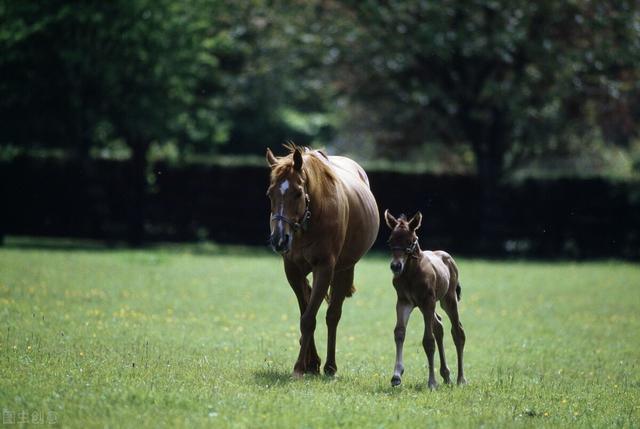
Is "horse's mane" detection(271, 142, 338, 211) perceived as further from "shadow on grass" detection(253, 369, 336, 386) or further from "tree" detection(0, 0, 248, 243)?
"tree" detection(0, 0, 248, 243)

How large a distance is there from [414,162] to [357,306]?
3256 centimetres

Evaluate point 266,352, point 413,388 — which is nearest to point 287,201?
point 413,388

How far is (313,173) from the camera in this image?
10.3 m

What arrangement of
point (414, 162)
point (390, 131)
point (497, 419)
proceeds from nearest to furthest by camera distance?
point (497, 419) < point (390, 131) < point (414, 162)

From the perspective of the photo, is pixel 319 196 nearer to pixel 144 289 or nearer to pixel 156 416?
pixel 156 416

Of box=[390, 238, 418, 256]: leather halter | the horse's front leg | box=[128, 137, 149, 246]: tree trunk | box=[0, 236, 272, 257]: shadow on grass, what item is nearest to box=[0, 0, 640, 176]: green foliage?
box=[128, 137, 149, 246]: tree trunk

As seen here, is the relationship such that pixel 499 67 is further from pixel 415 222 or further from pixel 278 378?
pixel 278 378

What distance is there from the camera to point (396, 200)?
3212cm

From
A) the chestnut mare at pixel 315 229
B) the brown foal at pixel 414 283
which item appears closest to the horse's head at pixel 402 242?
the brown foal at pixel 414 283

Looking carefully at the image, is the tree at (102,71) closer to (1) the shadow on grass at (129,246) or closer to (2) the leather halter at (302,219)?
(1) the shadow on grass at (129,246)

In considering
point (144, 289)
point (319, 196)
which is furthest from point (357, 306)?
point (319, 196)

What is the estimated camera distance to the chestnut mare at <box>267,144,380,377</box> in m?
9.61

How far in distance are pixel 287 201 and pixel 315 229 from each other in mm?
748

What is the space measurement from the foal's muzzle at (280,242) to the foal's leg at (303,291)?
1152mm
